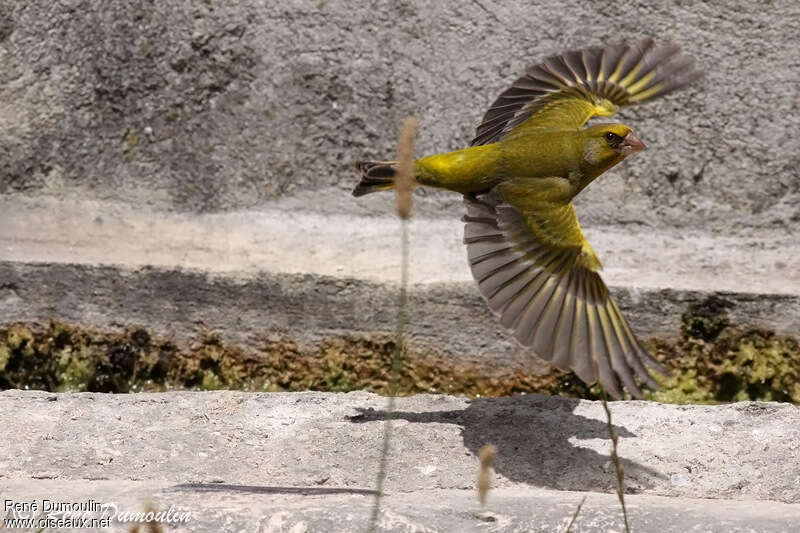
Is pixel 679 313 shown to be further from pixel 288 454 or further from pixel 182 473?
pixel 182 473

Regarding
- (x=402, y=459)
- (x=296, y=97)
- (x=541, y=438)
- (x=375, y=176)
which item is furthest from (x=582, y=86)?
(x=402, y=459)

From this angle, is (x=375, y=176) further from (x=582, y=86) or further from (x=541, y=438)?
(x=541, y=438)

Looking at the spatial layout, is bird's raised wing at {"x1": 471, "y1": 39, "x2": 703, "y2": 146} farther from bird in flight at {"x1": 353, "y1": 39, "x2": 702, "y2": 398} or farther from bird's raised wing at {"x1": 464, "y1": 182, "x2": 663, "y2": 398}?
bird's raised wing at {"x1": 464, "y1": 182, "x2": 663, "y2": 398}

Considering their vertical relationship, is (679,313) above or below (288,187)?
below

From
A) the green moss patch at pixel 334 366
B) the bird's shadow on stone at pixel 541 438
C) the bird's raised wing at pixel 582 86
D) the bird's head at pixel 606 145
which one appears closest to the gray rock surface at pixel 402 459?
the bird's shadow on stone at pixel 541 438

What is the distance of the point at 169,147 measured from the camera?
4.55m

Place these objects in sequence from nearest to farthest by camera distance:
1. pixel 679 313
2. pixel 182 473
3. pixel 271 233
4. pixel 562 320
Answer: pixel 182 473
pixel 562 320
pixel 679 313
pixel 271 233

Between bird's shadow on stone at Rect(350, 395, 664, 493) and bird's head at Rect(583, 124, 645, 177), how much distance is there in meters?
0.72

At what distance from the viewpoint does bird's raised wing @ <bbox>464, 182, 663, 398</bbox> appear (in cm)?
329

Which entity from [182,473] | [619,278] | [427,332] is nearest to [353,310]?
[427,332]

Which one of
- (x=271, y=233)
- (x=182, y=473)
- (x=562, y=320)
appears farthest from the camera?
(x=271, y=233)

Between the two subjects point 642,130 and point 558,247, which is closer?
point 558,247

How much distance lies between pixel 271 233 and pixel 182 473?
1481 mm

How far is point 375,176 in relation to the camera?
12.5ft
